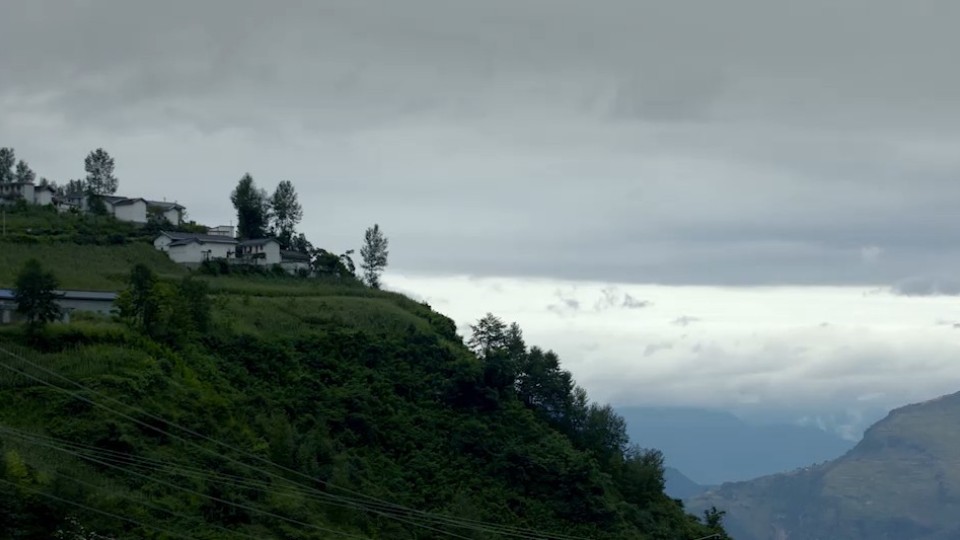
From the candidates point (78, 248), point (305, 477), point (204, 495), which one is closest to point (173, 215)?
point (78, 248)

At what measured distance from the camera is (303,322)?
84.4m

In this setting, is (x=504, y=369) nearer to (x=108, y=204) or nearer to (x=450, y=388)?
(x=450, y=388)

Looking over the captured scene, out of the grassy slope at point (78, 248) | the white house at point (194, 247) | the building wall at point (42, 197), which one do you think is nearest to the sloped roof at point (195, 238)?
the white house at point (194, 247)

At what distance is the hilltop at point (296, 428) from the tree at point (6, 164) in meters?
30.7

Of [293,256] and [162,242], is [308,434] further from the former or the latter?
[293,256]

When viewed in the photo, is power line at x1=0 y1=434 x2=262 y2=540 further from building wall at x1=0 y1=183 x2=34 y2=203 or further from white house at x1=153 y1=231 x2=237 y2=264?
building wall at x1=0 y1=183 x2=34 y2=203

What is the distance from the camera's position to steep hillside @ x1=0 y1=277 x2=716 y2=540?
53.1 m

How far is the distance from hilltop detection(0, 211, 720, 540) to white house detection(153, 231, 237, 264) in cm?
188

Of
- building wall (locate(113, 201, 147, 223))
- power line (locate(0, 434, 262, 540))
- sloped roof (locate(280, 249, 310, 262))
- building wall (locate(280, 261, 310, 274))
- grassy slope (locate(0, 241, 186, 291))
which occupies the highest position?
building wall (locate(113, 201, 147, 223))

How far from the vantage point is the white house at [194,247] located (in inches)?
3996

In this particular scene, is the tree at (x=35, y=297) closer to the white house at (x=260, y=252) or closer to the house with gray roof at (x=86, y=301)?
the house with gray roof at (x=86, y=301)

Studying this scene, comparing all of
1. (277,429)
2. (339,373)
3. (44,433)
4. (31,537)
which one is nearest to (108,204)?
(339,373)

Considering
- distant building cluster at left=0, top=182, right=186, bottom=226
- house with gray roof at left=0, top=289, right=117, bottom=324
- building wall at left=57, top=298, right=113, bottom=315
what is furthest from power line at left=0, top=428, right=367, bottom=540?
distant building cluster at left=0, top=182, right=186, bottom=226

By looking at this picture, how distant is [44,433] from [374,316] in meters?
37.7
